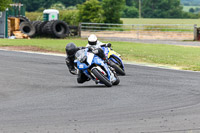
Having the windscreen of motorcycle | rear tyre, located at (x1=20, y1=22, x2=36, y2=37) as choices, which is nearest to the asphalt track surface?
the windscreen of motorcycle

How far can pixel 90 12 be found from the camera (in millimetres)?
59250

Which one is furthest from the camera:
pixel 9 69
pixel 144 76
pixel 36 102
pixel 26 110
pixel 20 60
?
pixel 20 60

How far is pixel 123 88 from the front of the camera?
37.6 feet

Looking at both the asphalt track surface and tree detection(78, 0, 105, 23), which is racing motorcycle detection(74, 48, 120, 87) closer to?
the asphalt track surface

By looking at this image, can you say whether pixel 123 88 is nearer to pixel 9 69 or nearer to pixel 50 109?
pixel 50 109

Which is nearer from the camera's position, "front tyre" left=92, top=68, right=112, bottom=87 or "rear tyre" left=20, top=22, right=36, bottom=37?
"front tyre" left=92, top=68, right=112, bottom=87

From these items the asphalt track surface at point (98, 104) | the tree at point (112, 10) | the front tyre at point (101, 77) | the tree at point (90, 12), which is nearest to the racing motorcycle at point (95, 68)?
the front tyre at point (101, 77)

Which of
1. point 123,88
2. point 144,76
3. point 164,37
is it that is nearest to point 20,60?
point 144,76

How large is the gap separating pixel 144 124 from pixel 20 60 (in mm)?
12974

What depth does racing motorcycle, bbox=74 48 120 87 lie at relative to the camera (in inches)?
452

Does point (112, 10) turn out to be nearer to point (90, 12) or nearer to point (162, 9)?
point (90, 12)

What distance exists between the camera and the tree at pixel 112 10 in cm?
6292

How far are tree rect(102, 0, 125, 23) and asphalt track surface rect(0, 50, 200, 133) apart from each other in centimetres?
4848

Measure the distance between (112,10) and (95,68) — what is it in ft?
172
